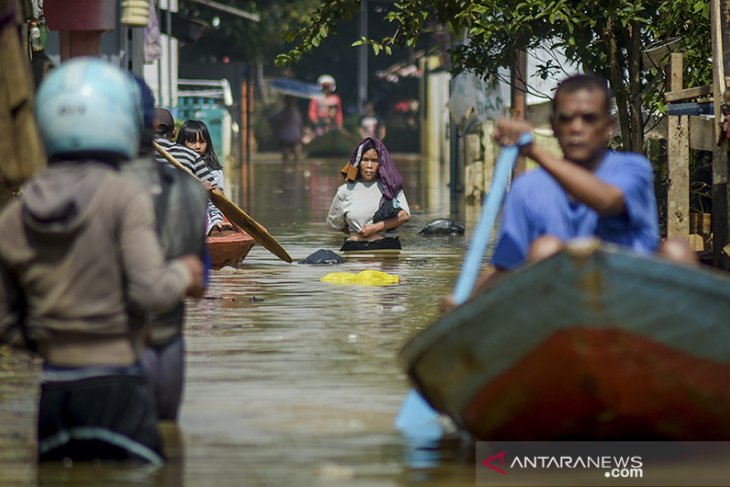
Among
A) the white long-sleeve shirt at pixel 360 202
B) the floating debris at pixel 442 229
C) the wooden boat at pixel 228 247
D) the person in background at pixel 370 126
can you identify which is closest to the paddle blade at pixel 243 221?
the wooden boat at pixel 228 247

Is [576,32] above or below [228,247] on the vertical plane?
above

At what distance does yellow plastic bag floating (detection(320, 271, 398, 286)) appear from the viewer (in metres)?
13.1

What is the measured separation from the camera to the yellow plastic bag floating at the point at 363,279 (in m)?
13.1

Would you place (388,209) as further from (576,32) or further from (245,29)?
(245,29)

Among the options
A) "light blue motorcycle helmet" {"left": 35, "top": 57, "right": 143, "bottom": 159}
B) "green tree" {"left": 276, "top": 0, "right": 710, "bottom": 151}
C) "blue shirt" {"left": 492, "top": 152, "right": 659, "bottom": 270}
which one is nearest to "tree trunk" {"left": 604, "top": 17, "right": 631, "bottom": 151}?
"green tree" {"left": 276, "top": 0, "right": 710, "bottom": 151}

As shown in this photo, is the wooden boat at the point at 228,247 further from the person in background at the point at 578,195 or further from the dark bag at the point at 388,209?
the person in background at the point at 578,195

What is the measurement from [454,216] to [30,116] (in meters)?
14.2

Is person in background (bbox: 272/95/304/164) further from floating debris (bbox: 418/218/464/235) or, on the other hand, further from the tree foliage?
floating debris (bbox: 418/218/464/235)

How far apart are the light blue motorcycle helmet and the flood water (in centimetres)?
116

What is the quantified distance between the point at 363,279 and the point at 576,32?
3.78m

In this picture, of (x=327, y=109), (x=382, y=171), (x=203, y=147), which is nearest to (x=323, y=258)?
(x=382, y=171)

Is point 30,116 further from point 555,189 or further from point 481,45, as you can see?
point 481,45

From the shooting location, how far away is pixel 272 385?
329 inches

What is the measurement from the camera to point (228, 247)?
1387cm
